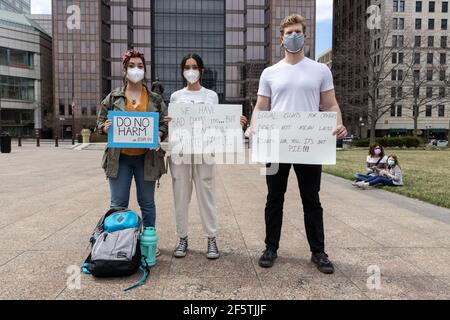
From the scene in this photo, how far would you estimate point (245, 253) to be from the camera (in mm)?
4312

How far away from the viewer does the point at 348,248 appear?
454 centimetres

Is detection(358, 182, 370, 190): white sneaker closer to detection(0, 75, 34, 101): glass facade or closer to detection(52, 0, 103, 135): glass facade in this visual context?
detection(52, 0, 103, 135): glass facade

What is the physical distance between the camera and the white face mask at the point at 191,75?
3.90 metres

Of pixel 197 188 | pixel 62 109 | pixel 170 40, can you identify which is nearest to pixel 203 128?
pixel 197 188

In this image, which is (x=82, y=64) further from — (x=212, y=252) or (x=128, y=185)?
(x=212, y=252)

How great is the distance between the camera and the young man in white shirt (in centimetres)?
363

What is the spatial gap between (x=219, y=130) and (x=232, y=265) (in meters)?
1.41

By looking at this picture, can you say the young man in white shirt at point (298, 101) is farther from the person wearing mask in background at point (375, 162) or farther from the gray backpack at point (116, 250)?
the person wearing mask in background at point (375, 162)

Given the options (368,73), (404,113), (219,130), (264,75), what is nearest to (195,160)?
(219,130)

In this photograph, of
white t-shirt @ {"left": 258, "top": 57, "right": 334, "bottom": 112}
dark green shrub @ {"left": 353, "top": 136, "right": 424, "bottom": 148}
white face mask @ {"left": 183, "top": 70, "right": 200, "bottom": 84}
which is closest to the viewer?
white t-shirt @ {"left": 258, "top": 57, "right": 334, "bottom": 112}

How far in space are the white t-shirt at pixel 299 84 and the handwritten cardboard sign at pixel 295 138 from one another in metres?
0.09

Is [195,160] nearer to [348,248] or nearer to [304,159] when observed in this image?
[304,159]

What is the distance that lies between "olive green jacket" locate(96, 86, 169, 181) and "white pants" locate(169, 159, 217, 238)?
16 cm

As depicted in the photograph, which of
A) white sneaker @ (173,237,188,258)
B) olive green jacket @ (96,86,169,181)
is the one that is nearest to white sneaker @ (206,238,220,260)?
white sneaker @ (173,237,188,258)
